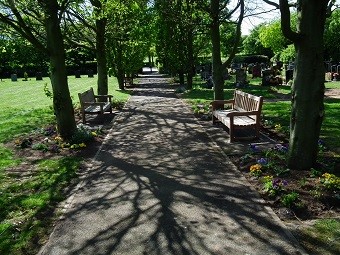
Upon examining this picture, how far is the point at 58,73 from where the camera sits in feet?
32.0

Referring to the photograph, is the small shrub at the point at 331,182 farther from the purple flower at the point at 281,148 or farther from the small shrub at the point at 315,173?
the purple flower at the point at 281,148

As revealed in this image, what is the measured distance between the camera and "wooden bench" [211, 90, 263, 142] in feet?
30.6

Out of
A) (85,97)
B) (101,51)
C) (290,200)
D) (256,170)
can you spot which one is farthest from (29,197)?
(101,51)

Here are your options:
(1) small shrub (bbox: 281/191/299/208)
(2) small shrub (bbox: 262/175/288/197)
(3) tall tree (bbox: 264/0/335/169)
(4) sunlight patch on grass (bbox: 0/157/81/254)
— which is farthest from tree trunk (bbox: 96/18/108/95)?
(1) small shrub (bbox: 281/191/299/208)

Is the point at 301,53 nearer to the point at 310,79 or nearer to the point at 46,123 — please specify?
the point at 310,79

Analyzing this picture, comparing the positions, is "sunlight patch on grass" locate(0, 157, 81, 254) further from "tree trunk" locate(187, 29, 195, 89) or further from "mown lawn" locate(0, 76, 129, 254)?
"tree trunk" locate(187, 29, 195, 89)

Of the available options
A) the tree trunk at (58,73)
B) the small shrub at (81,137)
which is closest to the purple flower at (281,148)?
the small shrub at (81,137)

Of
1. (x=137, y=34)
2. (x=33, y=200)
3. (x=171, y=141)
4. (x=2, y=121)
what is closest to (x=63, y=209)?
(x=33, y=200)

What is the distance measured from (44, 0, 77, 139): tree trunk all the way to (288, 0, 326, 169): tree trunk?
19.6 ft

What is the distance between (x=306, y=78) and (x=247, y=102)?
14.0 ft

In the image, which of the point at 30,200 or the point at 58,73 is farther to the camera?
the point at 58,73

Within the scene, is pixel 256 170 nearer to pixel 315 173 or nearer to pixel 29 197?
pixel 315 173

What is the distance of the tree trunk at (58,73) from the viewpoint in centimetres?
944

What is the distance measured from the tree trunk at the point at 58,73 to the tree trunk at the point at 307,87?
598 centimetres
